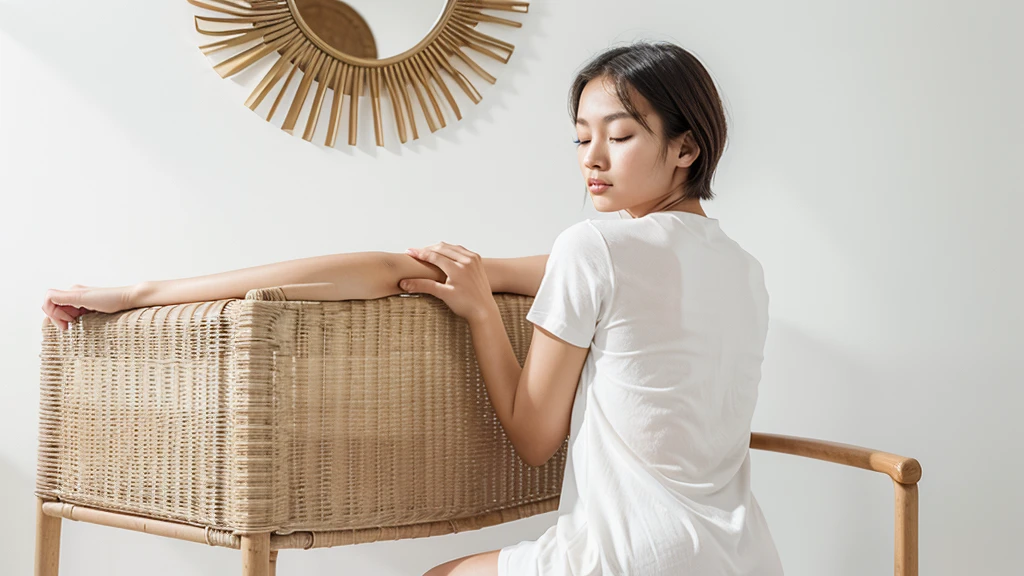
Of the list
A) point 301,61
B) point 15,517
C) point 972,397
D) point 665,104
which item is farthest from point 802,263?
point 15,517

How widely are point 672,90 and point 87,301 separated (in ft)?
2.47

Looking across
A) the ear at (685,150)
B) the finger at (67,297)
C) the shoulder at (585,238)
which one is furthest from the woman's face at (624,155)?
the finger at (67,297)

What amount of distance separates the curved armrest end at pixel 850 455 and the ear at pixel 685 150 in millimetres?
430

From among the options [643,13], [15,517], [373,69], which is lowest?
[15,517]

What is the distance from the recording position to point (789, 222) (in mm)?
1687

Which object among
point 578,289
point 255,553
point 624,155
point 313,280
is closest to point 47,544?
point 255,553

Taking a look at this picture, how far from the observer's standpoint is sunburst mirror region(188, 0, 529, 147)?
1655 millimetres

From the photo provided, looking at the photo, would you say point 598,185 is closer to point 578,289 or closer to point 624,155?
point 624,155

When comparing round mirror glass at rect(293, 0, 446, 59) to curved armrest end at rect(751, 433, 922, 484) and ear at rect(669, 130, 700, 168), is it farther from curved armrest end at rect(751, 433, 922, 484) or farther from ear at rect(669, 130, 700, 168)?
curved armrest end at rect(751, 433, 922, 484)

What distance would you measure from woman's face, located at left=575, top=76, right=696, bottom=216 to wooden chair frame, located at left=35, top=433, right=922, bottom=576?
40 cm

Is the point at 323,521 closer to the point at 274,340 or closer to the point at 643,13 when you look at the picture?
the point at 274,340

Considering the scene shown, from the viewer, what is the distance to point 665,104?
0.96m

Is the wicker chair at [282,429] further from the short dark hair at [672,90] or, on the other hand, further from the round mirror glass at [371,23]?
the round mirror glass at [371,23]

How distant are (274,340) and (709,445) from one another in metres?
0.49
